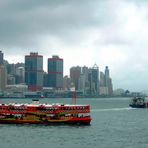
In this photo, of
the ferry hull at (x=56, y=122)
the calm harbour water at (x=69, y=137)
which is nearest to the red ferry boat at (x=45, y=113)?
the ferry hull at (x=56, y=122)

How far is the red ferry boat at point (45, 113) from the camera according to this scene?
9825 centimetres

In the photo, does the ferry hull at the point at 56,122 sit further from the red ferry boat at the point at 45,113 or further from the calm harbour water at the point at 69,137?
the calm harbour water at the point at 69,137

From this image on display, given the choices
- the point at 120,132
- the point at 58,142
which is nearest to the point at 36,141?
the point at 58,142

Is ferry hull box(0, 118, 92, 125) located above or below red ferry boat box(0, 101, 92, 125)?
below

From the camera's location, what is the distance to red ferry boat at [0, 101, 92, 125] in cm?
9825

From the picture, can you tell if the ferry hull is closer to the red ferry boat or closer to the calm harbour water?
the red ferry boat

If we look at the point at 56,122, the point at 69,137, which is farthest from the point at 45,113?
the point at 69,137

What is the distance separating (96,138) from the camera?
266 ft

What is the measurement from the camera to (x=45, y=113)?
324 feet

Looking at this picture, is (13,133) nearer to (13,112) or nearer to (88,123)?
(13,112)

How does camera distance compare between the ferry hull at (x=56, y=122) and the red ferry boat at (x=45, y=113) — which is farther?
the ferry hull at (x=56, y=122)

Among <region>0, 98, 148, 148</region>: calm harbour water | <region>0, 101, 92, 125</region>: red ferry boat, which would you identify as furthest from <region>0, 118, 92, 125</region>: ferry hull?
<region>0, 98, 148, 148</region>: calm harbour water

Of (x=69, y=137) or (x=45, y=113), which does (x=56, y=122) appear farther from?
(x=69, y=137)

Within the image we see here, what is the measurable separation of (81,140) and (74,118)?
20.8 metres
